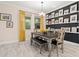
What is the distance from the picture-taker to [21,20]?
5.57 m

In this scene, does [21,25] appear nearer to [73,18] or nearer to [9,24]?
[9,24]

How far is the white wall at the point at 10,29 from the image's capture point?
15.6 feet

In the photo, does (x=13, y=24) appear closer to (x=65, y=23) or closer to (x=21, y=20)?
(x=21, y=20)

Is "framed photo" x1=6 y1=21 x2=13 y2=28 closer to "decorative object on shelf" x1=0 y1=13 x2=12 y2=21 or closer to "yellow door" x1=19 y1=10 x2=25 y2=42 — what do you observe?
"decorative object on shelf" x1=0 y1=13 x2=12 y2=21

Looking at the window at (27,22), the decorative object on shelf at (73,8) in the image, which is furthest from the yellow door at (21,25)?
the decorative object on shelf at (73,8)

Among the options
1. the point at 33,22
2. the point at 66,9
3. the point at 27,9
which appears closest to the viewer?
the point at 66,9

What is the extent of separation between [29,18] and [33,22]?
1.53 ft

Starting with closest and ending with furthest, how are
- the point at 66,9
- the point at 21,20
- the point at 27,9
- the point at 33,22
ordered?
the point at 66,9
the point at 21,20
the point at 27,9
the point at 33,22

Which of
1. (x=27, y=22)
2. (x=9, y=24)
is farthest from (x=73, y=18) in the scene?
(x=9, y=24)

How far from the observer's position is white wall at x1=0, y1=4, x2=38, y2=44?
15.6ft

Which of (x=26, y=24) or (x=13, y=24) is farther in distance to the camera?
(x=26, y=24)

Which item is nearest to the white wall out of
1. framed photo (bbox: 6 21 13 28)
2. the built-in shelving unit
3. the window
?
framed photo (bbox: 6 21 13 28)

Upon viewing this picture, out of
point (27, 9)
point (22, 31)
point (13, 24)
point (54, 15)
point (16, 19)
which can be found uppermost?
point (27, 9)

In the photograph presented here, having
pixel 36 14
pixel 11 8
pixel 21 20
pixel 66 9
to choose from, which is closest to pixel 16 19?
pixel 21 20
